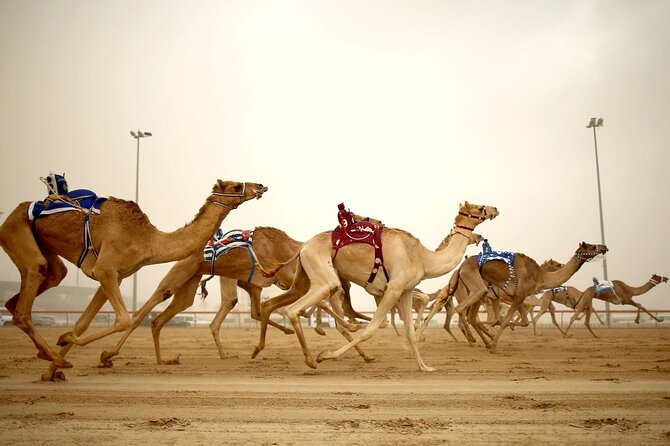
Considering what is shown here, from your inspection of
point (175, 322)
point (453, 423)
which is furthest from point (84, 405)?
point (175, 322)

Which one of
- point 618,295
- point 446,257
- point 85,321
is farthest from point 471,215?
point 618,295

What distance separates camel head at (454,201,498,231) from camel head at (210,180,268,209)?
11.2 feet

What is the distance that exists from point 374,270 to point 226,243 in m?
3.68

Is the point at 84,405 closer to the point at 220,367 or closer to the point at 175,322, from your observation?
the point at 220,367

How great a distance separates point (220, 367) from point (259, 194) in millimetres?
3024

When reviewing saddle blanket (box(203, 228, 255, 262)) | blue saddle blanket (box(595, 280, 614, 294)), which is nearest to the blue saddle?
saddle blanket (box(203, 228, 255, 262))

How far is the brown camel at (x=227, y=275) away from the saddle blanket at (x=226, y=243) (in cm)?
8

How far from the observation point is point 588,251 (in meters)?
14.4

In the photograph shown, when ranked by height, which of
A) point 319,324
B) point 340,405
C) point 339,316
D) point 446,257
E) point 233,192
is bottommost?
point 340,405

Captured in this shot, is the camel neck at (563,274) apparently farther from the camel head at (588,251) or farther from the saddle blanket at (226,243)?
the saddle blanket at (226,243)

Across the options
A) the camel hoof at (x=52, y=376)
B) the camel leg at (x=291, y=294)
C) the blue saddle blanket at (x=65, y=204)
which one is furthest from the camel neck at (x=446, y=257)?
the camel hoof at (x=52, y=376)

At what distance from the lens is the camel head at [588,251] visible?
566 inches

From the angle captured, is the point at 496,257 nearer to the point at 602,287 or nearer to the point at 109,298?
the point at 109,298

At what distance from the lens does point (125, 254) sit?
25.5 feet
